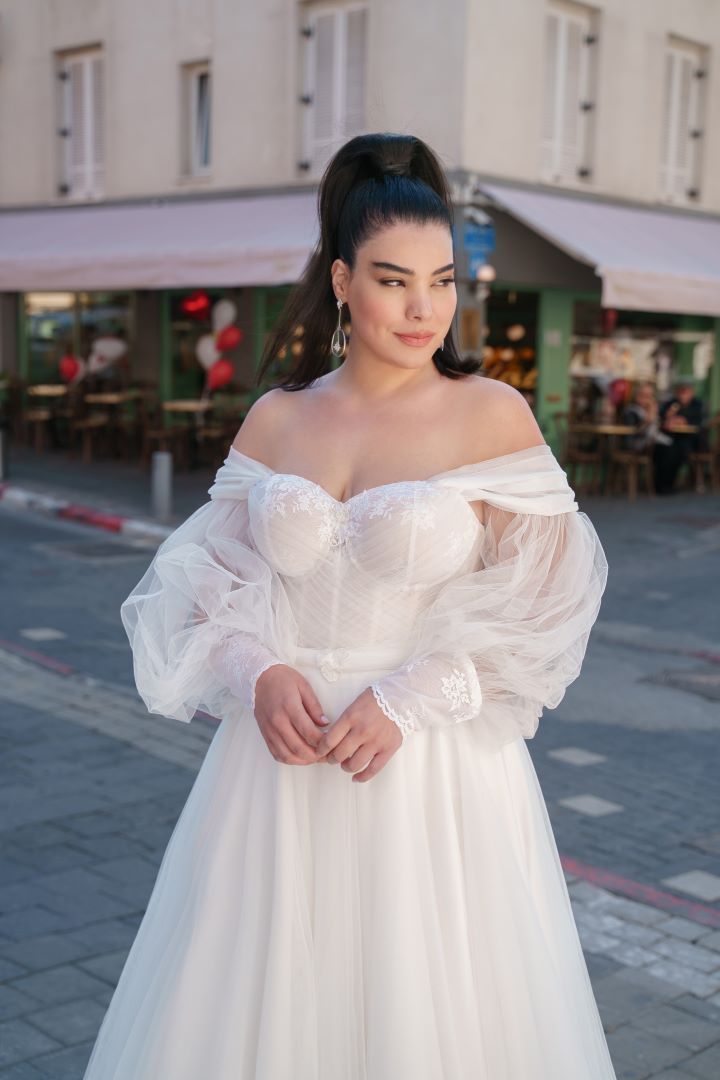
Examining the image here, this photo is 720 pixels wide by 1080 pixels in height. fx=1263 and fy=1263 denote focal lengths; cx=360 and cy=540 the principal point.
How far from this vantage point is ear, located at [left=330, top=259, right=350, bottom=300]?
2502 millimetres

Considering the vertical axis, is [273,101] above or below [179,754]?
above

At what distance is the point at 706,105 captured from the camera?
17.1 metres

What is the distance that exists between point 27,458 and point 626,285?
9.37m

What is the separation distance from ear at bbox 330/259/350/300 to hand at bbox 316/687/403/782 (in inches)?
32.9

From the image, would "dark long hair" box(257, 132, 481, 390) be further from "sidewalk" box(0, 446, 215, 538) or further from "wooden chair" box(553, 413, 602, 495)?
"wooden chair" box(553, 413, 602, 495)

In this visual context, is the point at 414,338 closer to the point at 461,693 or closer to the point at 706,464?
the point at 461,693

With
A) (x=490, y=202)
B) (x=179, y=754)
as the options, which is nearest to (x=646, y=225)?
(x=490, y=202)

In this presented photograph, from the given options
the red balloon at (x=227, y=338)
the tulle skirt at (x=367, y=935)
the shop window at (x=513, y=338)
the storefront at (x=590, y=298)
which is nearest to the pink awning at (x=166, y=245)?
the red balloon at (x=227, y=338)

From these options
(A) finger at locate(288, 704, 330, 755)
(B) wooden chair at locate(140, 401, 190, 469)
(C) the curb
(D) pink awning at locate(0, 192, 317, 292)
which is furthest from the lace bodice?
(B) wooden chair at locate(140, 401, 190, 469)

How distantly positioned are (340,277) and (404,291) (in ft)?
0.51

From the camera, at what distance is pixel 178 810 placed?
5.19 metres

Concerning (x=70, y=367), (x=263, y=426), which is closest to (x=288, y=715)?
(x=263, y=426)

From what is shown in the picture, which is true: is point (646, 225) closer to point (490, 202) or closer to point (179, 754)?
point (490, 202)

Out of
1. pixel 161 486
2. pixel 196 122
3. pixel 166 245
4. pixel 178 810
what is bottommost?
pixel 178 810
